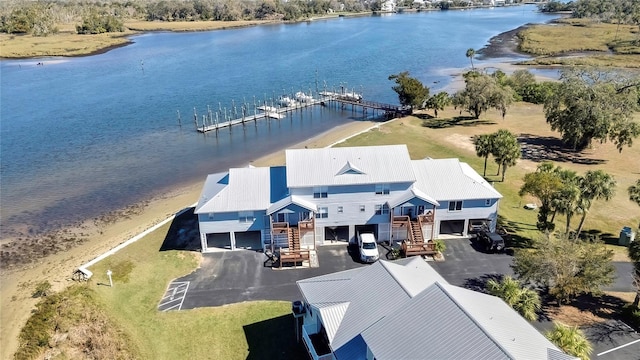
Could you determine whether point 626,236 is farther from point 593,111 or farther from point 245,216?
point 245,216

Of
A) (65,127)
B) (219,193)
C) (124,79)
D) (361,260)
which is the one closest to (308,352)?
(361,260)

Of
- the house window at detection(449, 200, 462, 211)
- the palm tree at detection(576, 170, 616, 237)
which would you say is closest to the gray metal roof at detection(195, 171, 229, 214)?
the house window at detection(449, 200, 462, 211)

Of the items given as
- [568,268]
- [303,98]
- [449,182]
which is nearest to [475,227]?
[449,182]

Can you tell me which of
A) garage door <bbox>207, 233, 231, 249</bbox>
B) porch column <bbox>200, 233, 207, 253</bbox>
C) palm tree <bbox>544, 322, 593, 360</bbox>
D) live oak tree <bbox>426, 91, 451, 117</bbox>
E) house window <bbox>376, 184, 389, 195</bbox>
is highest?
house window <bbox>376, 184, 389, 195</bbox>

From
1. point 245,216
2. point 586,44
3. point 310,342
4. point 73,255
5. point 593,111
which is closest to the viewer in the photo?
point 310,342

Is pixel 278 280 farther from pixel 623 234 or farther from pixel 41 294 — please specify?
pixel 623 234

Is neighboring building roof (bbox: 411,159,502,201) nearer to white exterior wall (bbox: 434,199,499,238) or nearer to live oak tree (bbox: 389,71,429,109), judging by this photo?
white exterior wall (bbox: 434,199,499,238)

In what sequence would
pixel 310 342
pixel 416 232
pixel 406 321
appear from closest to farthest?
1. pixel 406 321
2. pixel 310 342
3. pixel 416 232

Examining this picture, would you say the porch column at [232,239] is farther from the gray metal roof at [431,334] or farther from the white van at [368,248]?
the gray metal roof at [431,334]
